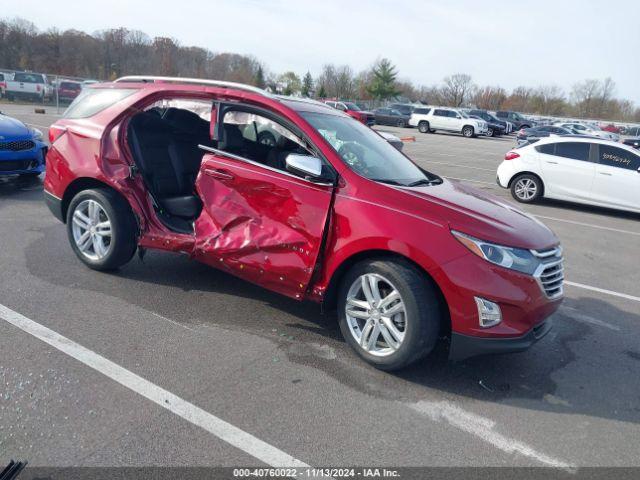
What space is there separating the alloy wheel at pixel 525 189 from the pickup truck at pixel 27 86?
32191 mm

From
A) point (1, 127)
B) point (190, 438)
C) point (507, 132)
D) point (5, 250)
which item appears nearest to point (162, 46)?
point (507, 132)

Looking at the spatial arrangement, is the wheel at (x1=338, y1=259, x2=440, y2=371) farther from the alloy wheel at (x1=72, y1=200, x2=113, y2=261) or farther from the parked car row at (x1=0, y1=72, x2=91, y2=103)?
the parked car row at (x1=0, y1=72, x2=91, y2=103)

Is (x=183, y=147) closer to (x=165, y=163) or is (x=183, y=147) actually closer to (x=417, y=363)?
(x=165, y=163)

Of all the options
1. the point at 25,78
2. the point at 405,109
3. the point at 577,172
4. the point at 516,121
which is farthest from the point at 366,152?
the point at 516,121

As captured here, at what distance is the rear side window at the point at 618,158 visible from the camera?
10.7 m

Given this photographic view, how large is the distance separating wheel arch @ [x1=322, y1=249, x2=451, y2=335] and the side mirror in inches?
25.6

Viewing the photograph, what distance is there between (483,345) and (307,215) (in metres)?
1.51

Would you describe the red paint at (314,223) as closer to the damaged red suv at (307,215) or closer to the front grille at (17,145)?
the damaged red suv at (307,215)

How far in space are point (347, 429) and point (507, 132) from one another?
143 feet

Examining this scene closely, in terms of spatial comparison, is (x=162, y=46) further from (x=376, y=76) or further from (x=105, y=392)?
(x=105, y=392)

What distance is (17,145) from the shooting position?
27.5ft

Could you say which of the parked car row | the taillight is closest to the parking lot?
the taillight

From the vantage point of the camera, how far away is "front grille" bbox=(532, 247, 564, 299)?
3.59 m

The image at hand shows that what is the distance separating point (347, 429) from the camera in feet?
10.1
